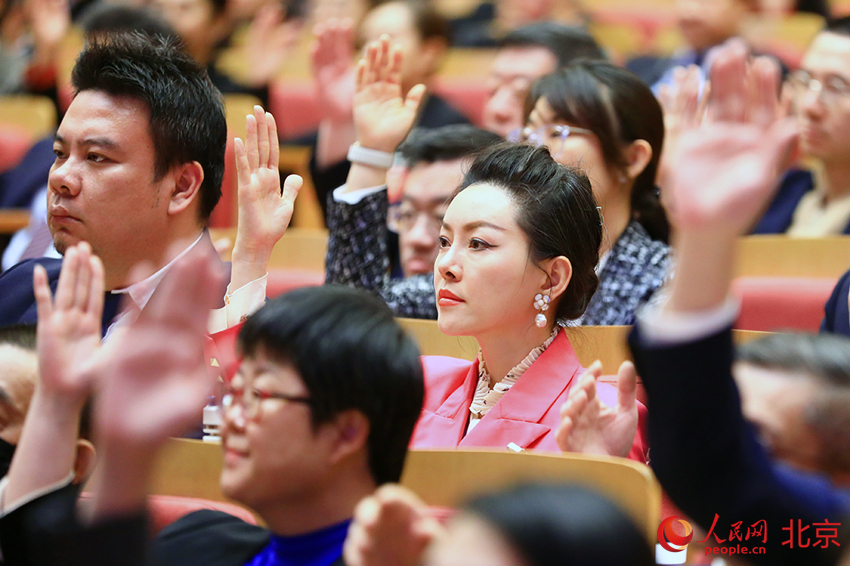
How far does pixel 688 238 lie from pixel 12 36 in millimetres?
3875

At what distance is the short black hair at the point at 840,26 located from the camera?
2416 mm

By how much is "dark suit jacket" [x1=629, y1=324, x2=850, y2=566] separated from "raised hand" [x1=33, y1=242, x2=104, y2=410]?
497 millimetres

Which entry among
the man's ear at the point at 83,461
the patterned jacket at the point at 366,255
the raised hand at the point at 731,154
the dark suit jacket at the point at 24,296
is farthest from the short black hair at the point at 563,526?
the patterned jacket at the point at 366,255

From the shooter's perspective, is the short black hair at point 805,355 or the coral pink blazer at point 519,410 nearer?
the short black hair at point 805,355

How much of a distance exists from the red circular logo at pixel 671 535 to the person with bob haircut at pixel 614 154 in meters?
0.74

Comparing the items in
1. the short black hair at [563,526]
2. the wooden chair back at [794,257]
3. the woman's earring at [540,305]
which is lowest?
the wooden chair back at [794,257]

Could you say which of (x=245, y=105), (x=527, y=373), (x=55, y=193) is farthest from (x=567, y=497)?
(x=245, y=105)

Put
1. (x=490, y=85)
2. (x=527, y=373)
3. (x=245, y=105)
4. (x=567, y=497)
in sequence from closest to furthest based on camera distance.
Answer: (x=567, y=497) → (x=527, y=373) → (x=490, y=85) → (x=245, y=105)

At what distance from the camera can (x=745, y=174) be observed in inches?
31.9

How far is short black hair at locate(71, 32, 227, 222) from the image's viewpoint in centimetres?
167

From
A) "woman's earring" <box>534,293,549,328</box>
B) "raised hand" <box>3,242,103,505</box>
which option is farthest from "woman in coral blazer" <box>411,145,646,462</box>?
Answer: "raised hand" <box>3,242,103,505</box>

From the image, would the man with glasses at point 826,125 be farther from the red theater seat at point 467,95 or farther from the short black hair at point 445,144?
the red theater seat at point 467,95

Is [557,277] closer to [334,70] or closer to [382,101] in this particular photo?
[382,101]

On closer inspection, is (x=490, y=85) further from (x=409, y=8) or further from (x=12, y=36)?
(x=12, y=36)
